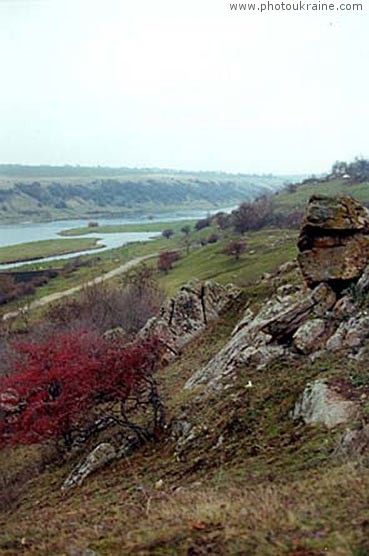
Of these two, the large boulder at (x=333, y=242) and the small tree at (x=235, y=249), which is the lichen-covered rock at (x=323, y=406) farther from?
the small tree at (x=235, y=249)

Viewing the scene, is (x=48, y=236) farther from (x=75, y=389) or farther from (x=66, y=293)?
(x=75, y=389)

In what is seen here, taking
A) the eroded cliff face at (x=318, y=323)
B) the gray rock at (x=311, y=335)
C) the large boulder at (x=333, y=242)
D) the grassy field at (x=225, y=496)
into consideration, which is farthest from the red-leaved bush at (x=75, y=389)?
the large boulder at (x=333, y=242)

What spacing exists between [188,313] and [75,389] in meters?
13.2

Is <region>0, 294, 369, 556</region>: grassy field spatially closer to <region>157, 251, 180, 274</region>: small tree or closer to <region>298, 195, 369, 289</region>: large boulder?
<region>298, 195, 369, 289</region>: large boulder

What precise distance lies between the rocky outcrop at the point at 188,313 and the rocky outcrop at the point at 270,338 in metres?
7.96

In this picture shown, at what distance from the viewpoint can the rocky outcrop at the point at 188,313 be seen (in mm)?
28953

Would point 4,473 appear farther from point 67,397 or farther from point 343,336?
point 343,336

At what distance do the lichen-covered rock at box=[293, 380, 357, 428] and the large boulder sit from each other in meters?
7.17

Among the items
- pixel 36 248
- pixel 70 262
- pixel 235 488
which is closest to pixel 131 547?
pixel 235 488

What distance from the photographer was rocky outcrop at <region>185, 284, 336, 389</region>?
17.9 meters

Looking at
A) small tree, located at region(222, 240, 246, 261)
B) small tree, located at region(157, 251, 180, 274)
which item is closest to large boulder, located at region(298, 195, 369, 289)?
small tree, located at region(222, 240, 246, 261)

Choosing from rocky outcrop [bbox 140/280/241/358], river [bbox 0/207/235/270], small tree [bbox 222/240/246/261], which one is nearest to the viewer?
rocky outcrop [bbox 140/280/241/358]

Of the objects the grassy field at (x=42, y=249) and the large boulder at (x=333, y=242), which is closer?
the large boulder at (x=333, y=242)

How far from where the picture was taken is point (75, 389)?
17156 mm
